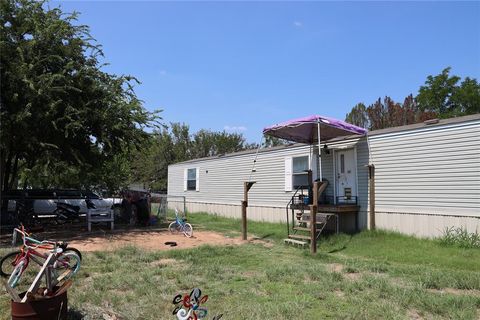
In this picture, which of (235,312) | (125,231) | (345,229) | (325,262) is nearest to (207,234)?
(125,231)

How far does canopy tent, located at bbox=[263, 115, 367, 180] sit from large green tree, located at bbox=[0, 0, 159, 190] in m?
4.85

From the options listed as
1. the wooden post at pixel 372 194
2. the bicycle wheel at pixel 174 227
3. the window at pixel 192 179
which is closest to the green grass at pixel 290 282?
the wooden post at pixel 372 194

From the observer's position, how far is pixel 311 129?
1237 centimetres

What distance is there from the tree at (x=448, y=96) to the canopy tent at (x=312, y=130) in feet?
78.7

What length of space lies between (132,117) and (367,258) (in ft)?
28.3

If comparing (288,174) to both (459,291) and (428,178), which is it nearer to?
(428,178)

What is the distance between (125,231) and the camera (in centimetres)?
1315

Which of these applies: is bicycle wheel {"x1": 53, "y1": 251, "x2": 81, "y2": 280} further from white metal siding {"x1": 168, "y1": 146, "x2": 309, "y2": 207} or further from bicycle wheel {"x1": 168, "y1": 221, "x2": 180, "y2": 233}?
white metal siding {"x1": 168, "y1": 146, "x2": 309, "y2": 207}

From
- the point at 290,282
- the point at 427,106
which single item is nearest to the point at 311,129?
the point at 290,282

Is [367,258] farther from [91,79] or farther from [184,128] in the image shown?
[184,128]

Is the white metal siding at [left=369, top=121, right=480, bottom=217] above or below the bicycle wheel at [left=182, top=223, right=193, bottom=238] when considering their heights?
above

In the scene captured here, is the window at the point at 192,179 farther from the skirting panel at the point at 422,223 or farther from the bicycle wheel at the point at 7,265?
the bicycle wheel at the point at 7,265

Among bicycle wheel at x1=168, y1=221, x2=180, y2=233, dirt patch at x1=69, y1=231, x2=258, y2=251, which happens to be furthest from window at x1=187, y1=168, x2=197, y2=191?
dirt patch at x1=69, y1=231, x2=258, y2=251

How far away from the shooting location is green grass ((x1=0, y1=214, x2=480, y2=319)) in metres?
5.10
